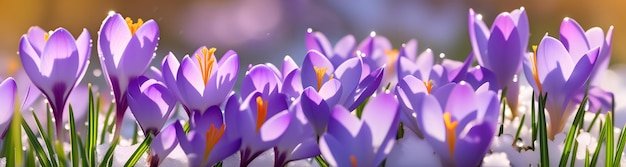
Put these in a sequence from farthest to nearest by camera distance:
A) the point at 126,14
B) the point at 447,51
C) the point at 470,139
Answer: the point at 126,14, the point at 447,51, the point at 470,139

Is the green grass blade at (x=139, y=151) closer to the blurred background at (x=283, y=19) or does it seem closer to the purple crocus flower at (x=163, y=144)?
the purple crocus flower at (x=163, y=144)

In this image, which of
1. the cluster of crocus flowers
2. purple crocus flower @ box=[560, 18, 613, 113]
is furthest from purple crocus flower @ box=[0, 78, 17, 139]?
purple crocus flower @ box=[560, 18, 613, 113]

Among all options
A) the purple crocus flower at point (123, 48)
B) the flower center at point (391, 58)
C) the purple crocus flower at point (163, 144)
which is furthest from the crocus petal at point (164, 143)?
the flower center at point (391, 58)

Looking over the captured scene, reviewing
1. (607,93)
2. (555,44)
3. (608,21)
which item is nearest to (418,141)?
(555,44)

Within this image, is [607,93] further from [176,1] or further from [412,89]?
[176,1]

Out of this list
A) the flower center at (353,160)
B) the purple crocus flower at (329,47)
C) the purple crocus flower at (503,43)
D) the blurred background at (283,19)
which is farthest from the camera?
the blurred background at (283,19)

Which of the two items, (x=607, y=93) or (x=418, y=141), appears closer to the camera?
→ (x=418, y=141)
